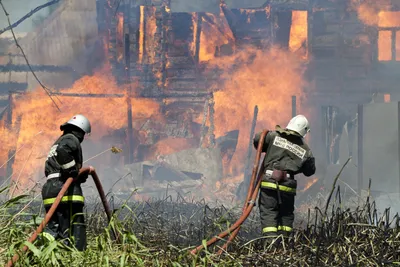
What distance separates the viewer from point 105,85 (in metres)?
22.7

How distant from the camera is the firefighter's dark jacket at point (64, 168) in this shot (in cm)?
699

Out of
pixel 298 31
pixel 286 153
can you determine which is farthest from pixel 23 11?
pixel 286 153

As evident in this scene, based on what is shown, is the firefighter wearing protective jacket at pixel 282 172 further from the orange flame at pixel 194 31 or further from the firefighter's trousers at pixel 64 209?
the orange flame at pixel 194 31

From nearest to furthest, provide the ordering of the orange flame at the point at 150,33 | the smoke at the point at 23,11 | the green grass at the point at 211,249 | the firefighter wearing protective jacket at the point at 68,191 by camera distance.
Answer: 1. the green grass at the point at 211,249
2. the firefighter wearing protective jacket at the point at 68,191
3. the orange flame at the point at 150,33
4. the smoke at the point at 23,11

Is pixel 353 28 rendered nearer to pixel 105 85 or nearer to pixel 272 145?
pixel 105 85

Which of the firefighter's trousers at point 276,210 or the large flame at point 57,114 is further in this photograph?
the large flame at point 57,114

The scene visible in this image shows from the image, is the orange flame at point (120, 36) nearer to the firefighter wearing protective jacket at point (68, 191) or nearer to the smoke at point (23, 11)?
the smoke at point (23, 11)

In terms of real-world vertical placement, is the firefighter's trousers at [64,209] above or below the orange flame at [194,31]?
below

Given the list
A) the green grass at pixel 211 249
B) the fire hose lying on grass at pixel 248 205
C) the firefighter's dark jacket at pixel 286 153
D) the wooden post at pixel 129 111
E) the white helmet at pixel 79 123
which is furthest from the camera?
the wooden post at pixel 129 111

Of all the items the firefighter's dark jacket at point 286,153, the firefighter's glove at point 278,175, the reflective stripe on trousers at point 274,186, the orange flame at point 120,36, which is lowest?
the reflective stripe on trousers at point 274,186

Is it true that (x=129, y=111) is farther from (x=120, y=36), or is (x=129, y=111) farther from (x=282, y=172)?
(x=282, y=172)

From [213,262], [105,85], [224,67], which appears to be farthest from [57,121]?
[213,262]

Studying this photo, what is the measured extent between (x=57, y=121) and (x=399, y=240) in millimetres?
16748

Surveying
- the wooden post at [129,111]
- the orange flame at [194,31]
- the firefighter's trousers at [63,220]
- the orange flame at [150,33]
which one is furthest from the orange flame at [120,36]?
the firefighter's trousers at [63,220]
